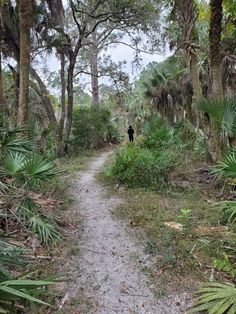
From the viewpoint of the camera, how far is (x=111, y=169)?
28.4 ft

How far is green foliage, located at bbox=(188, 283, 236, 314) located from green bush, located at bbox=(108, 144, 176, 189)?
4238 millimetres

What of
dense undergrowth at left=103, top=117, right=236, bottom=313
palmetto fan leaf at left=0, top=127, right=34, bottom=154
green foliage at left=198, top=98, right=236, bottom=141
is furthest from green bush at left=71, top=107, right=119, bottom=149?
palmetto fan leaf at left=0, top=127, right=34, bottom=154

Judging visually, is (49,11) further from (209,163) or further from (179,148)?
(209,163)

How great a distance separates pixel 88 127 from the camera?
55.6 ft

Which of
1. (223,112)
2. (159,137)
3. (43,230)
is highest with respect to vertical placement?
(223,112)

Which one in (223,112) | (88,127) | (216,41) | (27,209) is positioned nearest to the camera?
(27,209)

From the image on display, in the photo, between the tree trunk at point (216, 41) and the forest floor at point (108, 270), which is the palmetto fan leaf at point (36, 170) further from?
the tree trunk at point (216, 41)

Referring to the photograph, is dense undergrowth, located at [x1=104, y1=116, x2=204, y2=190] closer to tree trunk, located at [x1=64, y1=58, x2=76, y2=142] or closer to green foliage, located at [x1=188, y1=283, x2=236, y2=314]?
green foliage, located at [x1=188, y1=283, x2=236, y2=314]

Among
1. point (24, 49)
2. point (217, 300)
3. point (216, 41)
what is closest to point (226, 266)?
point (217, 300)

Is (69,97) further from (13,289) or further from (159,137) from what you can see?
(13,289)

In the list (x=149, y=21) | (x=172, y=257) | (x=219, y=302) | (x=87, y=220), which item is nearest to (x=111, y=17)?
(x=149, y=21)

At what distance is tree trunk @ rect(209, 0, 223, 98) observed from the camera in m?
7.23

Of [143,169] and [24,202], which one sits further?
[143,169]

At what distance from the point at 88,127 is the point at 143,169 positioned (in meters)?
9.38
